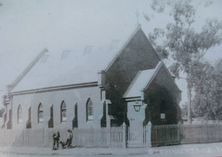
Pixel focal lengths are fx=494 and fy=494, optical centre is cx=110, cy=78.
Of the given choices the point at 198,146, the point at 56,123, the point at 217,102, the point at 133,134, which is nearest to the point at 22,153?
the point at 56,123

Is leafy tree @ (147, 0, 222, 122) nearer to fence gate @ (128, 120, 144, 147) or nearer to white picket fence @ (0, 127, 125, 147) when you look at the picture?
fence gate @ (128, 120, 144, 147)

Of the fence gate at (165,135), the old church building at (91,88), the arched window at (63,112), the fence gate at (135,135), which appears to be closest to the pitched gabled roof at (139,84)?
the old church building at (91,88)

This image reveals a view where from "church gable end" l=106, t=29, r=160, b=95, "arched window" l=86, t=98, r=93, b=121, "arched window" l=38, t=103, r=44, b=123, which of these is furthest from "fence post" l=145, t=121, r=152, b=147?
"arched window" l=38, t=103, r=44, b=123

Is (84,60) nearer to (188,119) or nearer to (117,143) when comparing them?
(117,143)

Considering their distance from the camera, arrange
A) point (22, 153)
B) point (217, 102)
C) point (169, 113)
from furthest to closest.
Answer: point (217, 102)
point (169, 113)
point (22, 153)

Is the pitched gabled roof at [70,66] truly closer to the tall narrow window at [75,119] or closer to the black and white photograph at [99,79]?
the black and white photograph at [99,79]

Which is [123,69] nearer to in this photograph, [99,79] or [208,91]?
[99,79]

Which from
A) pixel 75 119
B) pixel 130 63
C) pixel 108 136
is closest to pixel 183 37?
pixel 130 63

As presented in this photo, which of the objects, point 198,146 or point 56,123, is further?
Answer: point 198,146
